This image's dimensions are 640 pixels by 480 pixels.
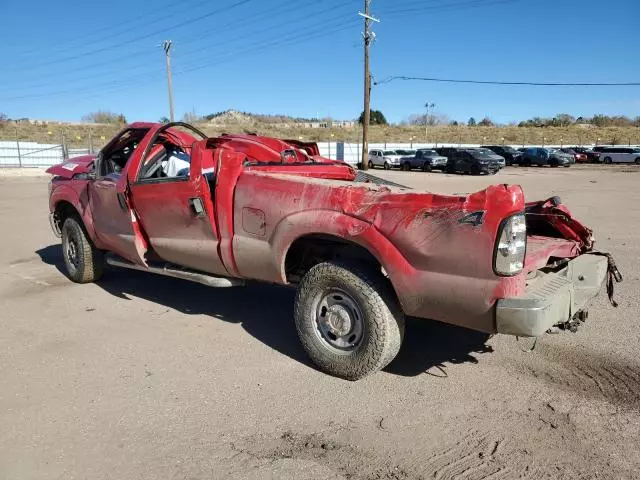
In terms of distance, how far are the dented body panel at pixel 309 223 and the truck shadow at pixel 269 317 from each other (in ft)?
2.03

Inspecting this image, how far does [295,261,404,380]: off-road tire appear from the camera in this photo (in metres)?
3.59

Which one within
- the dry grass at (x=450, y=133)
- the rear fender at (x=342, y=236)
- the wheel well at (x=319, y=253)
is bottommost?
the wheel well at (x=319, y=253)

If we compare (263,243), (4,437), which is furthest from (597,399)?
(4,437)

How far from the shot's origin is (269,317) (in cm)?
529

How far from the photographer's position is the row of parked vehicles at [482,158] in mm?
34219

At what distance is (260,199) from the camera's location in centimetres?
413

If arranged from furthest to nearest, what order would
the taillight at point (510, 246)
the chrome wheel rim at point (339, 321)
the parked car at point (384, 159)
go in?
the parked car at point (384, 159) → the chrome wheel rim at point (339, 321) → the taillight at point (510, 246)

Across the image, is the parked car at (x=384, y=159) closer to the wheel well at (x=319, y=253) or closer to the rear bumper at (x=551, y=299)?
the wheel well at (x=319, y=253)

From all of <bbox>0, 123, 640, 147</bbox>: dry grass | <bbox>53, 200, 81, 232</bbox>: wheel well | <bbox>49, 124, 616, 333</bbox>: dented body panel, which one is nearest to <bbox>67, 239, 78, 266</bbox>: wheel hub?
<bbox>53, 200, 81, 232</bbox>: wheel well

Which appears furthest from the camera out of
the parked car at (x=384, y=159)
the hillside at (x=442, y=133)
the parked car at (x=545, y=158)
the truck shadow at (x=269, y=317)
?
the hillside at (x=442, y=133)

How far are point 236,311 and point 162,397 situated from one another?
1899 mm

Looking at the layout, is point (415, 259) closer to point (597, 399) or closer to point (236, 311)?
point (597, 399)

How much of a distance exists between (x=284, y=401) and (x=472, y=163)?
32528mm

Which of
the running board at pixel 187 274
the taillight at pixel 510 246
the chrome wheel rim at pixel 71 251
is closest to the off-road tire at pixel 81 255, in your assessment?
the chrome wheel rim at pixel 71 251
